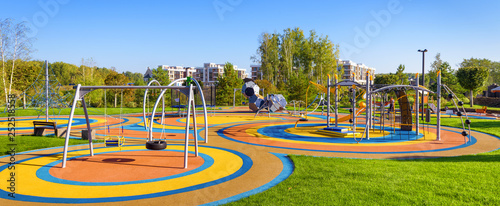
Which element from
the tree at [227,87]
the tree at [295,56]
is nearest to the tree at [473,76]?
the tree at [295,56]

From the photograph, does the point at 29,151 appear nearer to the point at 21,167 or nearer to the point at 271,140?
the point at 21,167

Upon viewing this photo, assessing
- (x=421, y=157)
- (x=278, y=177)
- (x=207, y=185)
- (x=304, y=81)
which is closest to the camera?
(x=207, y=185)

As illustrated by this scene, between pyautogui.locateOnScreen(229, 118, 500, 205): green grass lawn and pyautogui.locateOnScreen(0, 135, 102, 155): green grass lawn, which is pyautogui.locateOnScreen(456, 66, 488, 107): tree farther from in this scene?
pyautogui.locateOnScreen(0, 135, 102, 155): green grass lawn

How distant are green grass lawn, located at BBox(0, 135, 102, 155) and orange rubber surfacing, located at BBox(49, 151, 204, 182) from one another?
3.63m

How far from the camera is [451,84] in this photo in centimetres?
5522

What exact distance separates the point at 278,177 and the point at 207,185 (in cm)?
212

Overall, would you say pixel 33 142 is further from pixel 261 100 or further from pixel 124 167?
pixel 261 100

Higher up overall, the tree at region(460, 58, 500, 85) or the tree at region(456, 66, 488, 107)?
the tree at region(460, 58, 500, 85)

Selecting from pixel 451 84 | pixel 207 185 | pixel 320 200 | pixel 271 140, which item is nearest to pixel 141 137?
pixel 271 140

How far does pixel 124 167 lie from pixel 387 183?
798 centimetres

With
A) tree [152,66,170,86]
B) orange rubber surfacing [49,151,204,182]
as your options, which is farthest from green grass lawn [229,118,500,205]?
tree [152,66,170,86]

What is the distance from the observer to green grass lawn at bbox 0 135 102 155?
1309 cm

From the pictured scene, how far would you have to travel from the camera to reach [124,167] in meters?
10.1

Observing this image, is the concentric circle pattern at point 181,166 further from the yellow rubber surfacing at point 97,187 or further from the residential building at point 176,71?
the residential building at point 176,71
